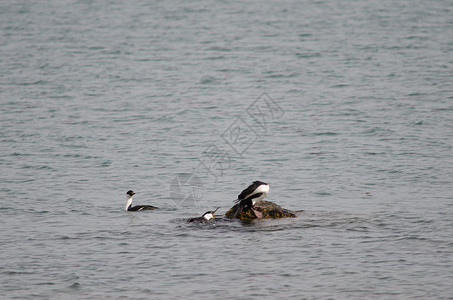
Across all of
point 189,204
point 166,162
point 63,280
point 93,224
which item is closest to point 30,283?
point 63,280

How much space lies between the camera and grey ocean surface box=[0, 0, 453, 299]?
12.0 m

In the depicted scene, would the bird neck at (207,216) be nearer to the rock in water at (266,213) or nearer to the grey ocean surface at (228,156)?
the grey ocean surface at (228,156)

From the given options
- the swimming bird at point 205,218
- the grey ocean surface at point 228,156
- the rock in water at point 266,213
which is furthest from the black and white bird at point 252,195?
the swimming bird at point 205,218

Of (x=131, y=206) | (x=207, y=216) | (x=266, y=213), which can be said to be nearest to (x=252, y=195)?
(x=266, y=213)

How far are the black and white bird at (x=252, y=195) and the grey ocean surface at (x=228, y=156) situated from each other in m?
0.61

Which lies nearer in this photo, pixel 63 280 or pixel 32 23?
pixel 63 280

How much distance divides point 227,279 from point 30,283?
3.84 meters

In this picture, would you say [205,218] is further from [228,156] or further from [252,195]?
[228,156]

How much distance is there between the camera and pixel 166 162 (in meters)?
23.1

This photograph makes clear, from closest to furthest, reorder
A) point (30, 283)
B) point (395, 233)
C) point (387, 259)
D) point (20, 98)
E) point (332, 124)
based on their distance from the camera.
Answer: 1. point (30, 283)
2. point (387, 259)
3. point (395, 233)
4. point (332, 124)
5. point (20, 98)

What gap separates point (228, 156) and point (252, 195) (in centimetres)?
A: 1011

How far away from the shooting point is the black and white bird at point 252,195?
47.8 feet

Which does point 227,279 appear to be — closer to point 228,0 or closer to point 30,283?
point 30,283

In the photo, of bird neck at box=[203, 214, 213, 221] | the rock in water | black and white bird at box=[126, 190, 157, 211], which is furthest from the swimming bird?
black and white bird at box=[126, 190, 157, 211]
